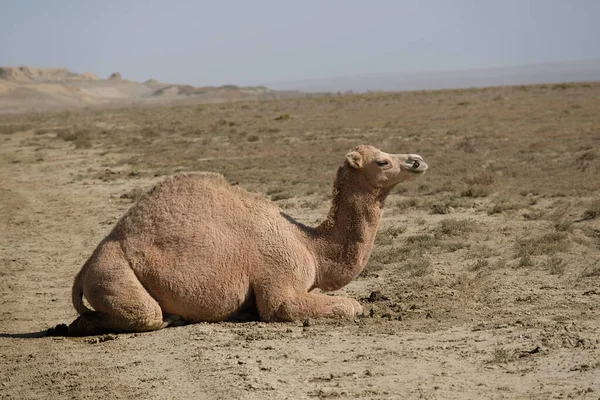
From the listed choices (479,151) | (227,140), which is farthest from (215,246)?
(227,140)

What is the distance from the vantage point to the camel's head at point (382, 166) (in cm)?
847

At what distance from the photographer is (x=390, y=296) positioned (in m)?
9.67

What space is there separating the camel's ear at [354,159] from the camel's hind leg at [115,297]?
213 centimetres

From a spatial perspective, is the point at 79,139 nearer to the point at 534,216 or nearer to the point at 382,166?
the point at 534,216

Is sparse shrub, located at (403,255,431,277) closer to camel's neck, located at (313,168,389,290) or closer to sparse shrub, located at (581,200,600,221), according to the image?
camel's neck, located at (313,168,389,290)

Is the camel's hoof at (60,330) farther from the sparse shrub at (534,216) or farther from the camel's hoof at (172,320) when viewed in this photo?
the sparse shrub at (534,216)

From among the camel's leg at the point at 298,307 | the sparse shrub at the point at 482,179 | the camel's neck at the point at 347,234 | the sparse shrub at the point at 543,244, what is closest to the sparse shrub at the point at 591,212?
the sparse shrub at the point at 543,244

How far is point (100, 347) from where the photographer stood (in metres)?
8.07

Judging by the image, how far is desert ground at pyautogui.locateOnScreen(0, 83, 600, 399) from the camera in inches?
268

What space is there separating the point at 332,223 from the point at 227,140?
24.4 m

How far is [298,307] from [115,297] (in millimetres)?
1596

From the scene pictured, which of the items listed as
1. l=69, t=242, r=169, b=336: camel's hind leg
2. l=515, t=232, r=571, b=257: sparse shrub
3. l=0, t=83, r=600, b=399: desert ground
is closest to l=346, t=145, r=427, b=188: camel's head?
l=0, t=83, r=600, b=399: desert ground

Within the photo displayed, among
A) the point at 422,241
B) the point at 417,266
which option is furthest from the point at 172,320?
the point at 422,241

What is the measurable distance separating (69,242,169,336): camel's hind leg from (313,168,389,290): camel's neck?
5.15ft
